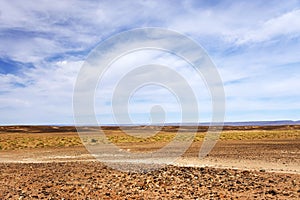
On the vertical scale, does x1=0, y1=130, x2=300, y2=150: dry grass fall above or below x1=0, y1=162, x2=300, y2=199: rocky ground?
above

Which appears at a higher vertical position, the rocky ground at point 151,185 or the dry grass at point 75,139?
the dry grass at point 75,139

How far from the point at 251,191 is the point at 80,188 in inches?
240

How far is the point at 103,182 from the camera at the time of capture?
1277 cm

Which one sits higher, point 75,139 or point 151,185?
point 75,139

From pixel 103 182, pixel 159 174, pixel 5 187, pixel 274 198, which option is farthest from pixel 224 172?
pixel 5 187

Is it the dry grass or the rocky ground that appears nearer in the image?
the rocky ground

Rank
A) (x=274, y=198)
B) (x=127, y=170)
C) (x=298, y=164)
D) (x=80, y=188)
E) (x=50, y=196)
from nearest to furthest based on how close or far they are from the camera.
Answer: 1. (x=274, y=198)
2. (x=50, y=196)
3. (x=80, y=188)
4. (x=127, y=170)
5. (x=298, y=164)

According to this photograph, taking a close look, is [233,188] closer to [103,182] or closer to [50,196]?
[103,182]

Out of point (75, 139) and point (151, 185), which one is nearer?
point (151, 185)

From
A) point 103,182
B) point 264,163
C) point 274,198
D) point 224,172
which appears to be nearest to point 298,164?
point 264,163

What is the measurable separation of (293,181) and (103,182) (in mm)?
7373

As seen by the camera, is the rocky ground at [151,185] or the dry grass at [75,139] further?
the dry grass at [75,139]

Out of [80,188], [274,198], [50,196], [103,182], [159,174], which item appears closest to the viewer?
[274,198]

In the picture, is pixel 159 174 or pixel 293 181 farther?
pixel 159 174
